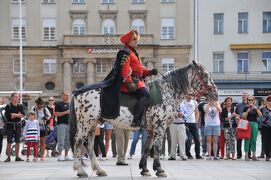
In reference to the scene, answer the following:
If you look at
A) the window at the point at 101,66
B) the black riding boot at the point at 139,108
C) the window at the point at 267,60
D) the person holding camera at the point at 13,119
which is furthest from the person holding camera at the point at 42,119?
the window at the point at 267,60

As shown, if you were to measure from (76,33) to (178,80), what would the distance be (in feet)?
166

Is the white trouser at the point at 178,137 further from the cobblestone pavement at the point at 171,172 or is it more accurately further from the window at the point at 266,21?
the window at the point at 266,21

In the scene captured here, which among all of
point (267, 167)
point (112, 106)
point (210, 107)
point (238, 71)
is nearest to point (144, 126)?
point (112, 106)

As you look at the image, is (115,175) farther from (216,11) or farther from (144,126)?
(216,11)

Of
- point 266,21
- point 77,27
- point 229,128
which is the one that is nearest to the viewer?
point 229,128

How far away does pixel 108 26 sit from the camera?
63.0 metres

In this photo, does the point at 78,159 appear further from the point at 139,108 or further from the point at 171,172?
the point at 171,172

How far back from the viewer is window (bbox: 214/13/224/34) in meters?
63.0

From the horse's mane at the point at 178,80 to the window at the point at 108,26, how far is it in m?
50.0

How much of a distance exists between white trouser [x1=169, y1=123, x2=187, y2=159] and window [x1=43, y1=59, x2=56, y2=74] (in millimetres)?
44192

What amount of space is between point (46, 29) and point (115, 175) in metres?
50.8

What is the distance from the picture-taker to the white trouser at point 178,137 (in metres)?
19.2

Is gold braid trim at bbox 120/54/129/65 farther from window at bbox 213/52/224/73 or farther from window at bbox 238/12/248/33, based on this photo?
window at bbox 238/12/248/33

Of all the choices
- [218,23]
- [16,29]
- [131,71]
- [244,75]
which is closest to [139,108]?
[131,71]
